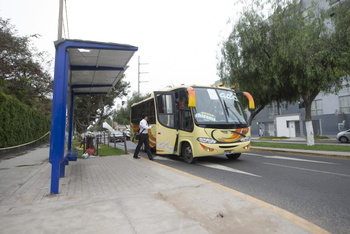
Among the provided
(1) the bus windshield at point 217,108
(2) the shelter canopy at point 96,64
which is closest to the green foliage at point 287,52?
(1) the bus windshield at point 217,108

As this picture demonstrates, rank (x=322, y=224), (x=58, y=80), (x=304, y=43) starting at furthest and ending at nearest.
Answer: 1. (x=304, y=43)
2. (x=58, y=80)
3. (x=322, y=224)

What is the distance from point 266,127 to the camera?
132 ft

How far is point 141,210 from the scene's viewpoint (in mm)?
3379

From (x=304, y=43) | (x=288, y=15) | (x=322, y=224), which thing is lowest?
(x=322, y=224)

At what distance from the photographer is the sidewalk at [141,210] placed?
282cm

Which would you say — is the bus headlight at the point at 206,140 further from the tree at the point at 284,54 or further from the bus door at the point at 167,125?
the tree at the point at 284,54

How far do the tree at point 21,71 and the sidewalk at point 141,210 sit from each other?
36.5 ft

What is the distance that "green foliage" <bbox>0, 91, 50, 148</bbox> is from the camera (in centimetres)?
1161

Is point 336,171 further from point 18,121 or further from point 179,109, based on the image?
point 18,121

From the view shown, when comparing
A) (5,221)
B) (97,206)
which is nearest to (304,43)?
(97,206)

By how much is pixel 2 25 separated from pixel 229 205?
51.7ft

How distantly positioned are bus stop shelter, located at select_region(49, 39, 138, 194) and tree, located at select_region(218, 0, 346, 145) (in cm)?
955

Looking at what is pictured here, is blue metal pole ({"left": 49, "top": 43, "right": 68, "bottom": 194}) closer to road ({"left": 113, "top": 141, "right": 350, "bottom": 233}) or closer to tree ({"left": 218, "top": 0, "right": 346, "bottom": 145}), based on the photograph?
road ({"left": 113, "top": 141, "right": 350, "bottom": 233})

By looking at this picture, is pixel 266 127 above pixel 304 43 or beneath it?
beneath
